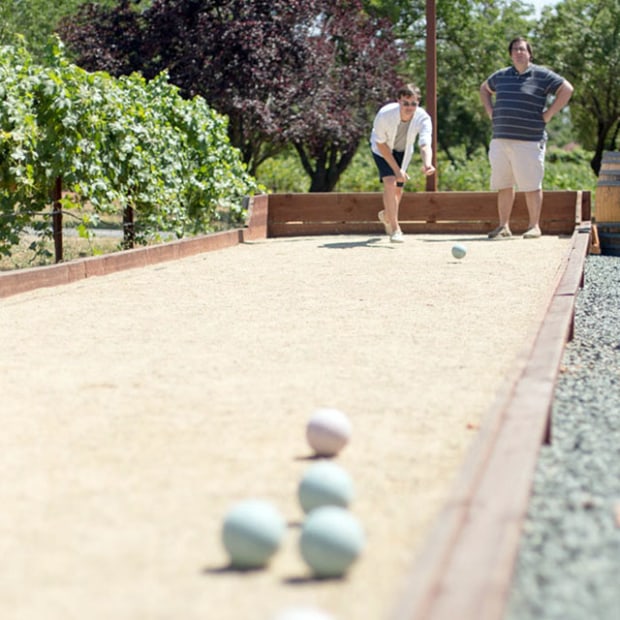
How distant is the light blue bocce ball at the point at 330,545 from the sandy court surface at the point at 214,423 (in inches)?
1.4

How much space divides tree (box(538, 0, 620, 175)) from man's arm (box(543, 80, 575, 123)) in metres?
22.8

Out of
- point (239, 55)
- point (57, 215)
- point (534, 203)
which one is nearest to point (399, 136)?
point (534, 203)

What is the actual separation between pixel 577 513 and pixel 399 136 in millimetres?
8876

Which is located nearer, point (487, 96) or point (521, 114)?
point (521, 114)

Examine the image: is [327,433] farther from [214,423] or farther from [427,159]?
[427,159]

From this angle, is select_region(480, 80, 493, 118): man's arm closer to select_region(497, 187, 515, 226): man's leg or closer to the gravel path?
select_region(497, 187, 515, 226): man's leg

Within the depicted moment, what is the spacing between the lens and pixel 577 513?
2.99 metres

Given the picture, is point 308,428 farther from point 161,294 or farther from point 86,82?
point 86,82

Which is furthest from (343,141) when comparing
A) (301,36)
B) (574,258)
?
(574,258)

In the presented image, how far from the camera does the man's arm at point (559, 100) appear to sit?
1127 centimetres

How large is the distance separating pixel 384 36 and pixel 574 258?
1802 centimetres

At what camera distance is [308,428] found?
346 cm

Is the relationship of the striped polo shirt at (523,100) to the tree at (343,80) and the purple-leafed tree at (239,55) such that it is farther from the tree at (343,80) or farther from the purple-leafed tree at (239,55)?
the tree at (343,80)

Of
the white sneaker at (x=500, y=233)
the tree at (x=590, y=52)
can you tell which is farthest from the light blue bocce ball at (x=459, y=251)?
the tree at (x=590, y=52)
